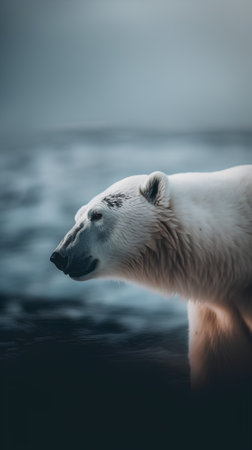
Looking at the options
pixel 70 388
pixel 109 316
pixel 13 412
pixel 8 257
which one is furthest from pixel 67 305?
pixel 13 412

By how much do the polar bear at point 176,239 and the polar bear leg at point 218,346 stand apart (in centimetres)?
1

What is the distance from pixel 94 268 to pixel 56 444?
70cm

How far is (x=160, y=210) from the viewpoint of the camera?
2.12m

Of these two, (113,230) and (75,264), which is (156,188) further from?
(75,264)

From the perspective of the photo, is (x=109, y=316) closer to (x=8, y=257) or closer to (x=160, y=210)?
Answer: (x=8, y=257)

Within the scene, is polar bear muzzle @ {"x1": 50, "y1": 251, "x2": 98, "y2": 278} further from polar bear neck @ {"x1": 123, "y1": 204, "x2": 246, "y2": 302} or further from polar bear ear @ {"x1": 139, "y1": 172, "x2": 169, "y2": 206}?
polar bear ear @ {"x1": 139, "y1": 172, "x2": 169, "y2": 206}

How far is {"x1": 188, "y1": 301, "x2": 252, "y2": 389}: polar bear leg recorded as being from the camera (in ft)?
7.48

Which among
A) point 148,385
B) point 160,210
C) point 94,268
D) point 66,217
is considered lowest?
point 148,385

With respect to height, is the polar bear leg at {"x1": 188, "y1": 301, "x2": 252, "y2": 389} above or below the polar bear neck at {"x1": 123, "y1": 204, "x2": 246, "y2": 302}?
below

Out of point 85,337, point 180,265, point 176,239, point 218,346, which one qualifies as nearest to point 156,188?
point 176,239

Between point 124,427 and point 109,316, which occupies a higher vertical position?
point 109,316

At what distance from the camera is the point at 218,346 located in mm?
2330

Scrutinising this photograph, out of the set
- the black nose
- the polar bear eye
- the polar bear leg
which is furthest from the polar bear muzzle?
the polar bear leg

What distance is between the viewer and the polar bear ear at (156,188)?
209 cm
